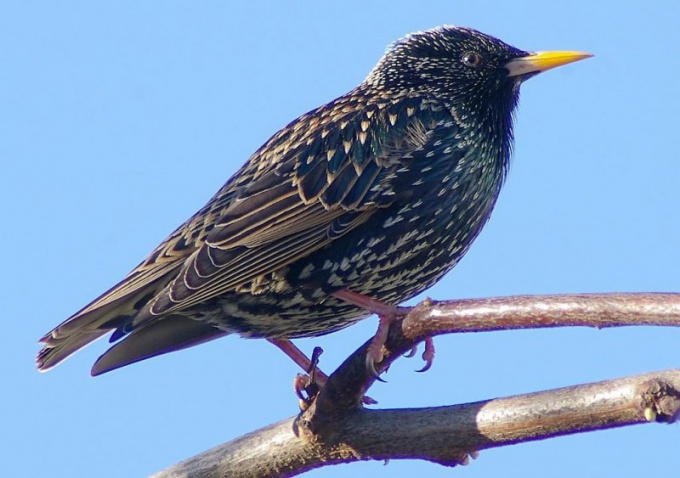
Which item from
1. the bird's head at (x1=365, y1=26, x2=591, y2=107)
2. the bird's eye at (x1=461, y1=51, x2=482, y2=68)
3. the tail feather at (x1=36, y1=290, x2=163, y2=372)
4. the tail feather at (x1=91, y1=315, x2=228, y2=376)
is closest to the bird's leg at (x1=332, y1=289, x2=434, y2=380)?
the tail feather at (x1=91, y1=315, x2=228, y2=376)

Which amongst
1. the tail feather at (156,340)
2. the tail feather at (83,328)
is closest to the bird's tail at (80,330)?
the tail feather at (83,328)

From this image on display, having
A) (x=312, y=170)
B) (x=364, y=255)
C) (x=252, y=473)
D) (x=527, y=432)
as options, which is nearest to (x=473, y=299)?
(x=527, y=432)

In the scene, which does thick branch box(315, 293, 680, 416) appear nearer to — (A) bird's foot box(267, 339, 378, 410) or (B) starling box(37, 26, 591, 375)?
(A) bird's foot box(267, 339, 378, 410)

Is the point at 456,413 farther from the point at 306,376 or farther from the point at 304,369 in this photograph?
the point at 304,369

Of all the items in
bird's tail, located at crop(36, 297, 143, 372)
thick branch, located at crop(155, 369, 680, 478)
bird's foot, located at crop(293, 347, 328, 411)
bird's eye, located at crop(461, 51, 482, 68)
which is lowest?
thick branch, located at crop(155, 369, 680, 478)

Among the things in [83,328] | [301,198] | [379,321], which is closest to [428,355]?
[379,321]

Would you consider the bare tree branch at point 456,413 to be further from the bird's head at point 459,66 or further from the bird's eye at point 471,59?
the bird's eye at point 471,59
